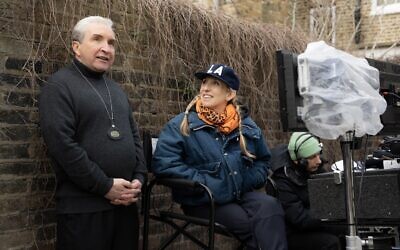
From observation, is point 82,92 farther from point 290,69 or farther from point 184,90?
point 184,90

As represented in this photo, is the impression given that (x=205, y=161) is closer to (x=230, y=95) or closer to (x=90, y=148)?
(x=230, y=95)

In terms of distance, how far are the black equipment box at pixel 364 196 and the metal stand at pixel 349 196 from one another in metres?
0.23

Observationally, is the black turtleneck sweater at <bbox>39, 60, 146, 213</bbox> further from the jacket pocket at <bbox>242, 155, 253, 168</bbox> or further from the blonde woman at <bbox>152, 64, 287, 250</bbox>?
the jacket pocket at <bbox>242, 155, 253, 168</bbox>

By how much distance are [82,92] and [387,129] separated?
69.8 inches

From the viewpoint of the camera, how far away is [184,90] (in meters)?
4.99

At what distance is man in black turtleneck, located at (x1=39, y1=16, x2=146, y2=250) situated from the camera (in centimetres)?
316

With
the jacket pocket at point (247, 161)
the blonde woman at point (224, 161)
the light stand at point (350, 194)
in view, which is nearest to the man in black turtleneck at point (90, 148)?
the blonde woman at point (224, 161)

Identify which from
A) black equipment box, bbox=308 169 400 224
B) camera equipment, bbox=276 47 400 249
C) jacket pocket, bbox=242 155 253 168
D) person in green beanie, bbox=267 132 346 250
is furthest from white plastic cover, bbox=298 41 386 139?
person in green beanie, bbox=267 132 346 250

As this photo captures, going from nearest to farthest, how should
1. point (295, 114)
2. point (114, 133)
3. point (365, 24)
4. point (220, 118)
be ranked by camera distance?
1. point (295, 114)
2. point (114, 133)
3. point (220, 118)
4. point (365, 24)

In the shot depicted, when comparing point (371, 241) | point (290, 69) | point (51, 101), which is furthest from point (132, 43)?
point (371, 241)

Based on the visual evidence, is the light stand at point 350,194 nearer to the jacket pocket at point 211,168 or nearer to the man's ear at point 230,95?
the jacket pocket at point 211,168

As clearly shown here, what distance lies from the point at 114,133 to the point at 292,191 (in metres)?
1.60

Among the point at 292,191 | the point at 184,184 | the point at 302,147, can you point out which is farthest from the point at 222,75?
the point at 292,191

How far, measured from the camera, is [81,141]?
3.26 m
